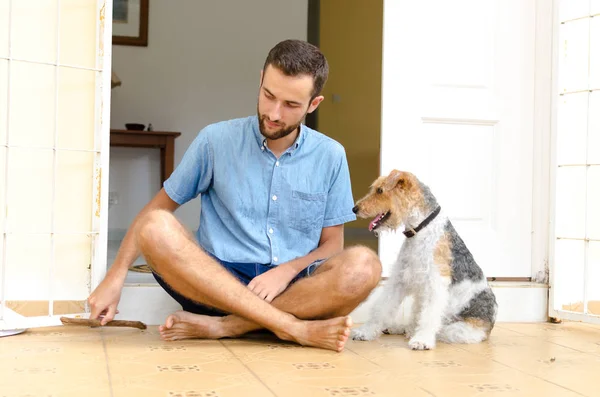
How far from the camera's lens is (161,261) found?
246 cm

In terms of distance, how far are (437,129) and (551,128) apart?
1.88 ft

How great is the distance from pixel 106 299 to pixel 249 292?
522 millimetres

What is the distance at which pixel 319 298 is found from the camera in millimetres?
2549

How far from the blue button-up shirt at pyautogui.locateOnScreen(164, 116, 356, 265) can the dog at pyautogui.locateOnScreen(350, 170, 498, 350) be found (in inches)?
8.3

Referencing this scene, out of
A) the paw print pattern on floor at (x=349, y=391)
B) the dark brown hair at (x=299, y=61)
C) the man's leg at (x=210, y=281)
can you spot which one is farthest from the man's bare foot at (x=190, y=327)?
the dark brown hair at (x=299, y=61)

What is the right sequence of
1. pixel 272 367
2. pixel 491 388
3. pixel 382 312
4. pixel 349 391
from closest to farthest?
pixel 349 391, pixel 491 388, pixel 272 367, pixel 382 312

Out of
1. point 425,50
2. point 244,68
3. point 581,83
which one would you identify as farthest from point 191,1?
point 581,83

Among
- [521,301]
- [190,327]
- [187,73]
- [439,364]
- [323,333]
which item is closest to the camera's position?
[439,364]

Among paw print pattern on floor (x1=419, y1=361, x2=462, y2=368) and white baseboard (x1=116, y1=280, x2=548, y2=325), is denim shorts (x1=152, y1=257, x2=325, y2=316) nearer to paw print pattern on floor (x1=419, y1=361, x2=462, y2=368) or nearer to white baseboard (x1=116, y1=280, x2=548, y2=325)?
white baseboard (x1=116, y1=280, x2=548, y2=325)

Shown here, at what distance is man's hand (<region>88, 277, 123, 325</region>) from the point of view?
2.54 meters

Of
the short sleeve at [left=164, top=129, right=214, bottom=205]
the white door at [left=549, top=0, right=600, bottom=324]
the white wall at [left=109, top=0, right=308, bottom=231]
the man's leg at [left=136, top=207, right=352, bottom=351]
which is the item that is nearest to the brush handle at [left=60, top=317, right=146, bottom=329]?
the man's leg at [left=136, top=207, right=352, bottom=351]

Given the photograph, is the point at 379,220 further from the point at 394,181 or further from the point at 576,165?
the point at 576,165

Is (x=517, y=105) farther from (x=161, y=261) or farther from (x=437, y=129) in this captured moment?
(x=161, y=261)

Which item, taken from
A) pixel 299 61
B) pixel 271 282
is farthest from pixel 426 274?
pixel 299 61
